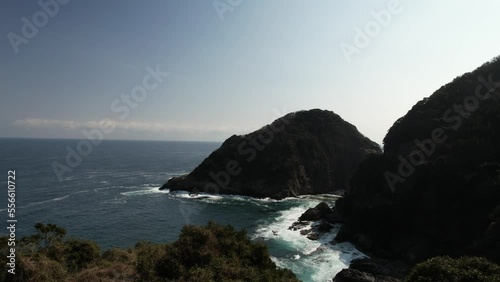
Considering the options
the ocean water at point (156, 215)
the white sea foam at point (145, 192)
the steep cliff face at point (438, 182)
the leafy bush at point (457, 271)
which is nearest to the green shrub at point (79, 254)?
the ocean water at point (156, 215)

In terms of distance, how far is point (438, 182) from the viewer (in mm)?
44938

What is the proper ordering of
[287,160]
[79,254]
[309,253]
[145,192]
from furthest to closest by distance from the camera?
[287,160] < [145,192] < [309,253] < [79,254]

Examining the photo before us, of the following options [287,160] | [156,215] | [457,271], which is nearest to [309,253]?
[457,271]

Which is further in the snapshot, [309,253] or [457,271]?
[309,253]

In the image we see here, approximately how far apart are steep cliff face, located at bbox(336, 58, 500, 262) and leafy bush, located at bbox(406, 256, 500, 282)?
15623 mm

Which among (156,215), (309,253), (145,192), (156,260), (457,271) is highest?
(457,271)

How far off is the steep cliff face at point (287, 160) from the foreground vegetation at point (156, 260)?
58.8m

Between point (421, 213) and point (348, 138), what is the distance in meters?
67.7

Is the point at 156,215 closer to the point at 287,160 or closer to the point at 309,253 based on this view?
the point at 309,253

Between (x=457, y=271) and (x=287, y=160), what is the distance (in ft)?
246

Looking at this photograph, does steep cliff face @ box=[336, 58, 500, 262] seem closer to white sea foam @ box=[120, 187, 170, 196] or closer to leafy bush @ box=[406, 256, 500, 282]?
leafy bush @ box=[406, 256, 500, 282]

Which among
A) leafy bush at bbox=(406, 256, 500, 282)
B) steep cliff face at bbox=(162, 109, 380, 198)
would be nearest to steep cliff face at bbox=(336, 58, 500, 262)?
leafy bush at bbox=(406, 256, 500, 282)

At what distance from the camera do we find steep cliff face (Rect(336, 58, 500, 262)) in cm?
3928

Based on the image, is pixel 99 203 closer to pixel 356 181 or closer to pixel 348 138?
pixel 356 181
